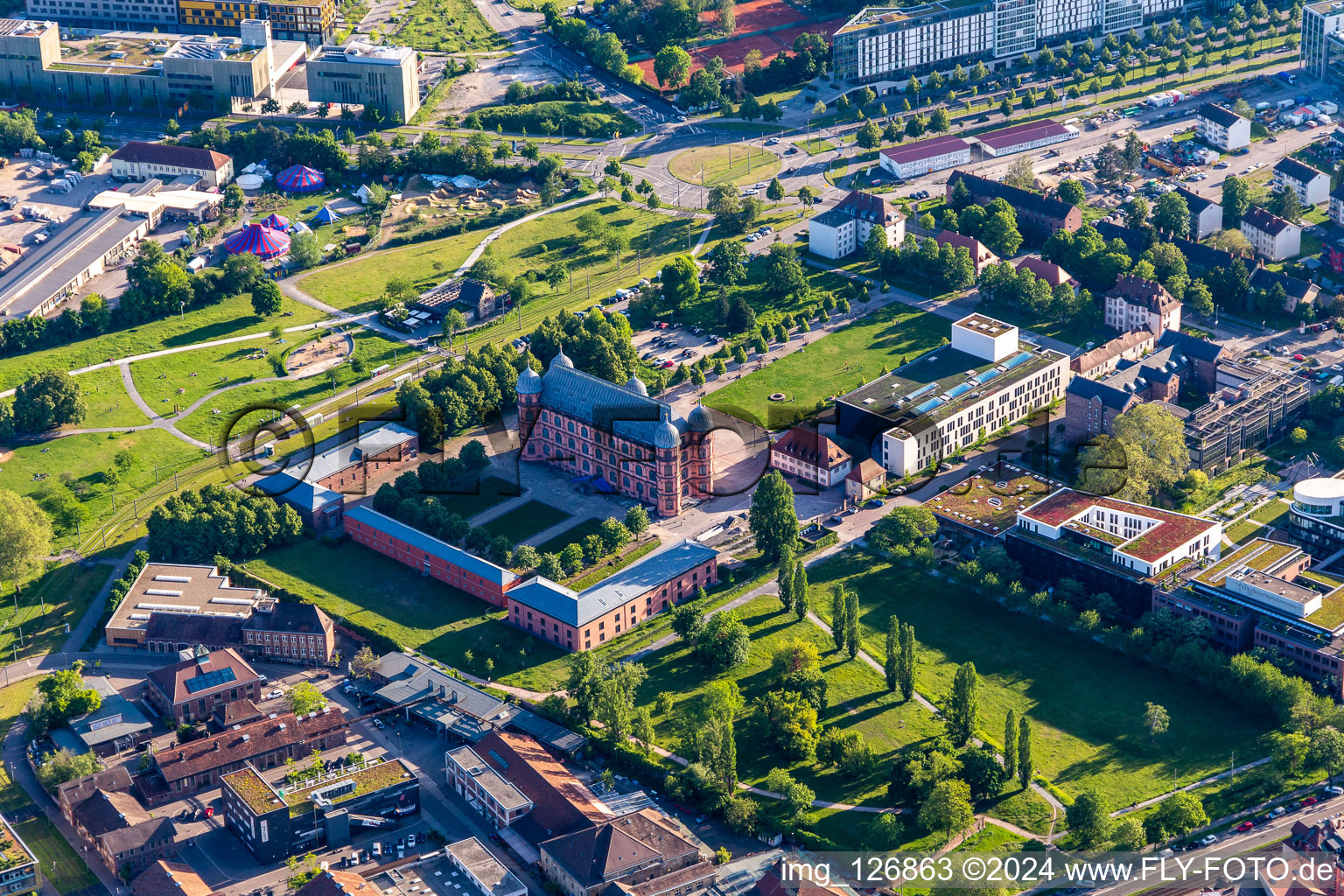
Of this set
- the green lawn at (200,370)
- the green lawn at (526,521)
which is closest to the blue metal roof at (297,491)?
the green lawn at (526,521)

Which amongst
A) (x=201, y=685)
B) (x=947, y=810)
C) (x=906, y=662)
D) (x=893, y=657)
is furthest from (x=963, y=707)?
(x=201, y=685)

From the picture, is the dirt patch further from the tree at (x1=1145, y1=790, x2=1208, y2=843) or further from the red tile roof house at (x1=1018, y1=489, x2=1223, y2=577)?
the tree at (x1=1145, y1=790, x2=1208, y2=843)

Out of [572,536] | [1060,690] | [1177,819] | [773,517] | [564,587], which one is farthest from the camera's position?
[572,536]

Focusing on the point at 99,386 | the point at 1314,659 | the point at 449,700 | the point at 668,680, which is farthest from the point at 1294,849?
the point at 99,386

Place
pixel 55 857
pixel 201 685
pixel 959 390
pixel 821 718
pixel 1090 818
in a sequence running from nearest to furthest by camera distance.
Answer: pixel 1090 818 < pixel 55 857 < pixel 821 718 < pixel 201 685 < pixel 959 390

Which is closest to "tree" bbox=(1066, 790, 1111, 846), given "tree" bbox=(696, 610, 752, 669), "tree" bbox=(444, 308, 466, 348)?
"tree" bbox=(696, 610, 752, 669)

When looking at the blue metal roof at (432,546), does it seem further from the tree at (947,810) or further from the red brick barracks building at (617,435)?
the tree at (947,810)

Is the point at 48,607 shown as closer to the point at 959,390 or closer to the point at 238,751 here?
the point at 238,751
